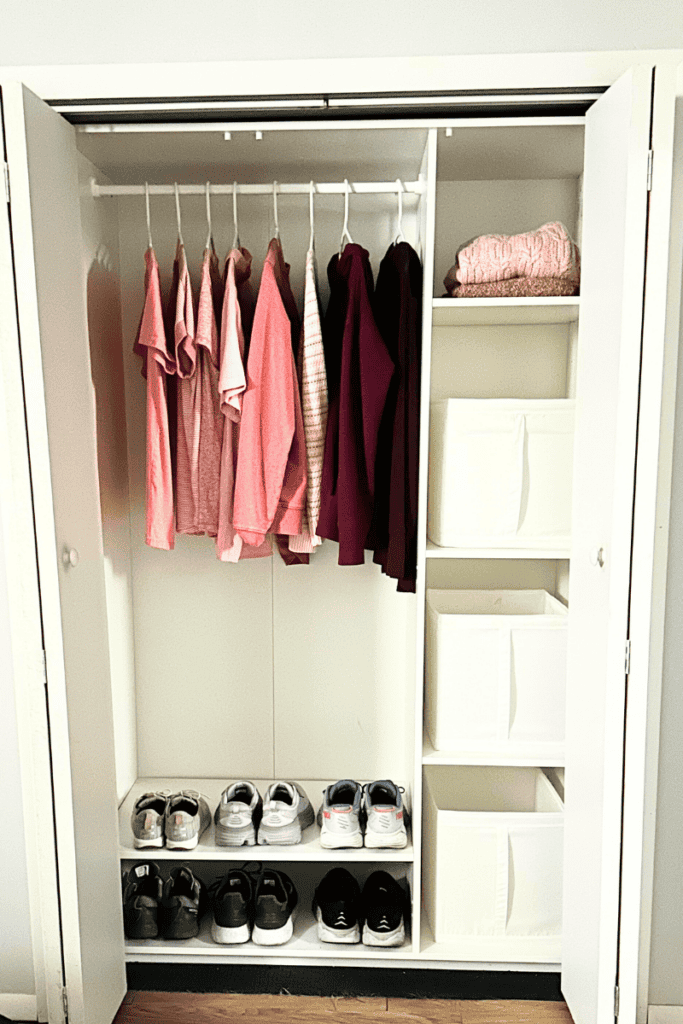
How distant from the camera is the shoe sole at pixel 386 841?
1917 millimetres

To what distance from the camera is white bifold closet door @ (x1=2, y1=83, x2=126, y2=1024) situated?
140 cm

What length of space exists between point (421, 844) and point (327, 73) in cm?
183

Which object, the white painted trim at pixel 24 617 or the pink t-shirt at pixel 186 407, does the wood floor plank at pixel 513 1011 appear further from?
the pink t-shirt at pixel 186 407

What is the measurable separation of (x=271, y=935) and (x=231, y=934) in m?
0.10

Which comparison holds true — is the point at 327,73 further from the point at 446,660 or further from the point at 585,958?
the point at 585,958

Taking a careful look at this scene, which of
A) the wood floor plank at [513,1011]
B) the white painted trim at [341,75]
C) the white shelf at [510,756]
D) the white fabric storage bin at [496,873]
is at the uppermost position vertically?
the white painted trim at [341,75]

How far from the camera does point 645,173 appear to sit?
4.24ft

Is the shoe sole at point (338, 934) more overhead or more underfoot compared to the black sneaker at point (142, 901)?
more underfoot

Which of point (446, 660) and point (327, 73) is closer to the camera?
point (327, 73)

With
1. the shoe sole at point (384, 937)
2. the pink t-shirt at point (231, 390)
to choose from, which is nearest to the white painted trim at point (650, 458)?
the shoe sole at point (384, 937)

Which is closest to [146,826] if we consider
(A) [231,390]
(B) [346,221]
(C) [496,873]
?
(C) [496,873]

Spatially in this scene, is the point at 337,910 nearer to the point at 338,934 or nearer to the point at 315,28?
the point at 338,934

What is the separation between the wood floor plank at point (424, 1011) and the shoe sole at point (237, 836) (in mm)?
506

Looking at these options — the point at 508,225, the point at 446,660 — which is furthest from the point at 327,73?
the point at 446,660
